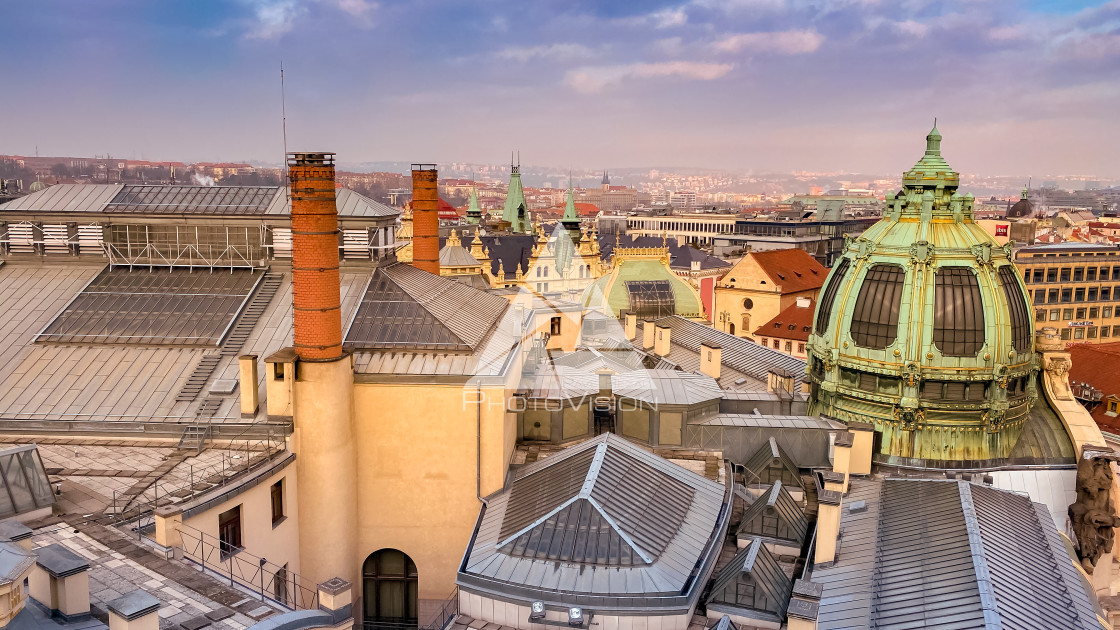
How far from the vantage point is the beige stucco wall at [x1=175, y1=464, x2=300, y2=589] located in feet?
72.3

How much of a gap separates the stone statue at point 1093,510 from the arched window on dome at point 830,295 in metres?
9.87

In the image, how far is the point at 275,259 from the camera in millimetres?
37812

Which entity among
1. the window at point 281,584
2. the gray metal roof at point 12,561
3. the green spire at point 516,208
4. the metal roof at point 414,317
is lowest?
the window at point 281,584

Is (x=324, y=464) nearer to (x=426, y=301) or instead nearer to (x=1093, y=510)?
(x=426, y=301)

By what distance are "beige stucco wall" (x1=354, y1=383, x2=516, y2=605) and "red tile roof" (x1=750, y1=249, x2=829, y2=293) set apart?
58885 mm

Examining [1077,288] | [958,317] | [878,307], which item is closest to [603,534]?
[878,307]

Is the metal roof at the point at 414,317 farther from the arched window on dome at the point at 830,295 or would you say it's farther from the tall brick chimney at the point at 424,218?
the arched window on dome at the point at 830,295

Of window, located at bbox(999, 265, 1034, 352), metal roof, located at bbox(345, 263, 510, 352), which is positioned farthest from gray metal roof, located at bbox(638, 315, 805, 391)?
metal roof, located at bbox(345, 263, 510, 352)

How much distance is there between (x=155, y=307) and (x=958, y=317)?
30.7m

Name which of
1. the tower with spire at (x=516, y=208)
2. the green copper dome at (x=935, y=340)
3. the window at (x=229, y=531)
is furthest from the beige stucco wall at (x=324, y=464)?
the tower with spire at (x=516, y=208)

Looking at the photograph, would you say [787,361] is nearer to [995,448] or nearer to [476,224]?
[995,448]

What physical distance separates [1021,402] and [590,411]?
622 inches

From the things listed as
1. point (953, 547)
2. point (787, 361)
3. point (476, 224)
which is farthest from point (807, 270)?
point (953, 547)

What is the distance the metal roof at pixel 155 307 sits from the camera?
32.4 meters
